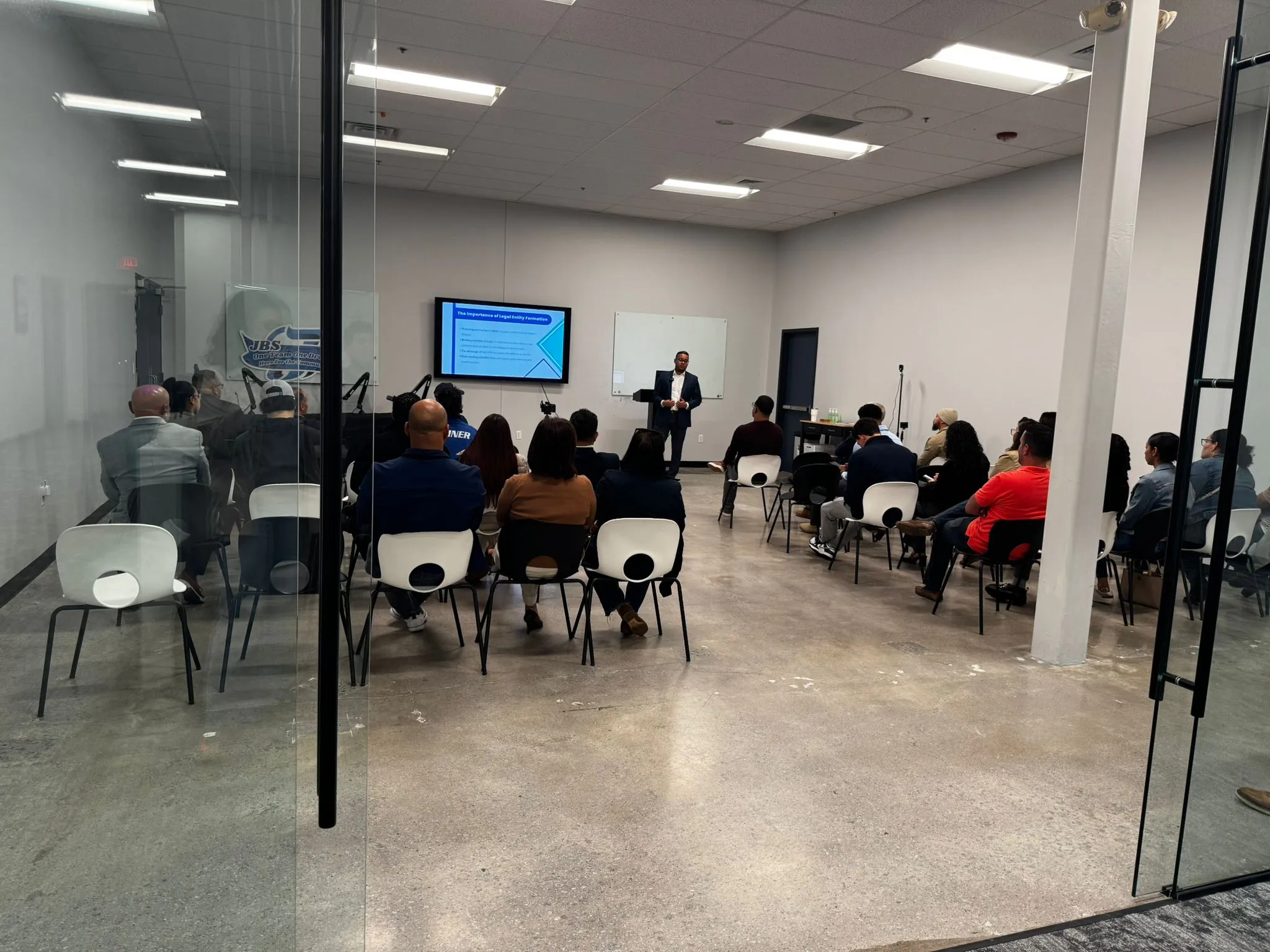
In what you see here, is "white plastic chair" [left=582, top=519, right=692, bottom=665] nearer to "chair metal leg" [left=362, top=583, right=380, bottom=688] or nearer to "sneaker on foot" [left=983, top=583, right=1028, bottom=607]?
"chair metal leg" [left=362, top=583, right=380, bottom=688]

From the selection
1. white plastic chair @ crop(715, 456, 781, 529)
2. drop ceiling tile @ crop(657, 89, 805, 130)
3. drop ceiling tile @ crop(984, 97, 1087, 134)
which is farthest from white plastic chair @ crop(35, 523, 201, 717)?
drop ceiling tile @ crop(984, 97, 1087, 134)

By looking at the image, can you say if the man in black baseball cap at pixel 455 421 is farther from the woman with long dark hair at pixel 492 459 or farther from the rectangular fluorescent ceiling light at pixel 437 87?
the rectangular fluorescent ceiling light at pixel 437 87

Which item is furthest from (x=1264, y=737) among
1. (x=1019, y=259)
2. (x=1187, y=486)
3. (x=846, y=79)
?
(x=1019, y=259)

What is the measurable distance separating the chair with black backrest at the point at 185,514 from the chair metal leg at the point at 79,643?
0.05 m

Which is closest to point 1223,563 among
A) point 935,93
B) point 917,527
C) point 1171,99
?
point 917,527

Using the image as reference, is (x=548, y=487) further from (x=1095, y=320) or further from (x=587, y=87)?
(x=587, y=87)

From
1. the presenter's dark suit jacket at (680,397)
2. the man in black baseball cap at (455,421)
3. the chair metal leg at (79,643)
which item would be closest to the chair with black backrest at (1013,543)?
the man in black baseball cap at (455,421)

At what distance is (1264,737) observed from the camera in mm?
Answer: 2145

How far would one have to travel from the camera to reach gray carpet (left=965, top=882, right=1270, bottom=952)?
1942mm

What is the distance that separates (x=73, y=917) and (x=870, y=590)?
4.77 metres

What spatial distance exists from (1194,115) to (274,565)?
6.81 metres

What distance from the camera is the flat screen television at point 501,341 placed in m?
10.1

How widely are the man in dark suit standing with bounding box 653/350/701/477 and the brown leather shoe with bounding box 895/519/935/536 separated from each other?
16.2 ft

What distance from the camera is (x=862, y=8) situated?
4.36m
